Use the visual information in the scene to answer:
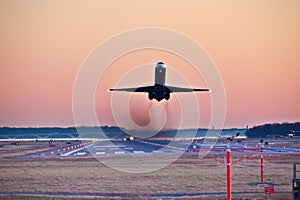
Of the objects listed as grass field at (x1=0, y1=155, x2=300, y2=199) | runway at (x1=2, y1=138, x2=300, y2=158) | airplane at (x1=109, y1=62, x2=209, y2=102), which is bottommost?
grass field at (x1=0, y1=155, x2=300, y2=199)

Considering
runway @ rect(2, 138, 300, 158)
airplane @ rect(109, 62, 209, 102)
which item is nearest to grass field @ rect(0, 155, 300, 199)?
runway @ rect(2, 138, 300, 158)

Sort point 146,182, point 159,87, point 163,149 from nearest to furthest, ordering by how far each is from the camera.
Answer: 1. point 146,182
2. point 159,87
3. point 163,149

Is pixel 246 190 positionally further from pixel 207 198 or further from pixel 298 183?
pixel 298 183

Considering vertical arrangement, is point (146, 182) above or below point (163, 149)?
below

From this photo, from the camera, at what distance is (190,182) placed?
33438 mm

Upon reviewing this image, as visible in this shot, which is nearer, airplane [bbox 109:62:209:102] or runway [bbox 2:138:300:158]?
airplane [bbox 109:62:209:102]

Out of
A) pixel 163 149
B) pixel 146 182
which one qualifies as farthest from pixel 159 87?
pixel 146 182

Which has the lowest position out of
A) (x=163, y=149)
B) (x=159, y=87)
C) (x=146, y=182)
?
(x=146, y=182)

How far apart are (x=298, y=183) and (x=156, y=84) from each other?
144 ft

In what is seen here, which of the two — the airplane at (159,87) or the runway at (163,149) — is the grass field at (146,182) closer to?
the runway at (163,149)

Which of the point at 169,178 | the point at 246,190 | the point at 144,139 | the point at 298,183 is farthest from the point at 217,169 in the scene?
the point at 144,139

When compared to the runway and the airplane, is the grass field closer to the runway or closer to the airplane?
the runway

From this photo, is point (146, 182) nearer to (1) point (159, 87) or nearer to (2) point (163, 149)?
(1) point (159, 87)

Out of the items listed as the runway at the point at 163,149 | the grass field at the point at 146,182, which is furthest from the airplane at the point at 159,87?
the grass field at the point at 146,182
